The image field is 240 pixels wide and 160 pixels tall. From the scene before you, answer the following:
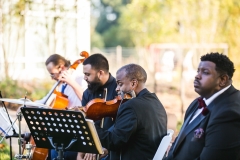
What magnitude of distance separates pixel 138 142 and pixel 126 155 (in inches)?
6.9

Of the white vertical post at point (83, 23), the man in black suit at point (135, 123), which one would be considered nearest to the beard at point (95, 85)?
the man in black suit at point (135, 123)

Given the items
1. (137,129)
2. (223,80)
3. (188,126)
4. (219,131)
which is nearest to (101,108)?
(137,129)

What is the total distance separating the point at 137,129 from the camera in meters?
5.03

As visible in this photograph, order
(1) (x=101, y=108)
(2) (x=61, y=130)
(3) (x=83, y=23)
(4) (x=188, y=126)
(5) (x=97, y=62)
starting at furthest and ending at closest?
(3) (x=83, y=23) < (5) (x=97, y=62) < (1) (x=101, y=108) < (2) (x=61, y=130) < (4) (x=188, y=126)

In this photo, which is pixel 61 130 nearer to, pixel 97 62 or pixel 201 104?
pixel 201 104

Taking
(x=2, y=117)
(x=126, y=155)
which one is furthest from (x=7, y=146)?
(x=126, y=155)

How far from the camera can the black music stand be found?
454 centimetres

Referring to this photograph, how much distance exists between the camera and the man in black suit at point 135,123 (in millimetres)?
4949

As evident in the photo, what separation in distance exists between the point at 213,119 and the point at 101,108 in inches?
67.3

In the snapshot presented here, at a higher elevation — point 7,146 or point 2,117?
point 2,117

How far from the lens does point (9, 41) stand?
1413 centimetres

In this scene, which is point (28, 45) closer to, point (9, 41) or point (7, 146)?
point (9, 41)

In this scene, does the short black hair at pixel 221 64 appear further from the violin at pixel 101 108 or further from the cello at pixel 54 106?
the cello at pixel 54 106

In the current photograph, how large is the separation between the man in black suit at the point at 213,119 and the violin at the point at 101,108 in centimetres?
115
